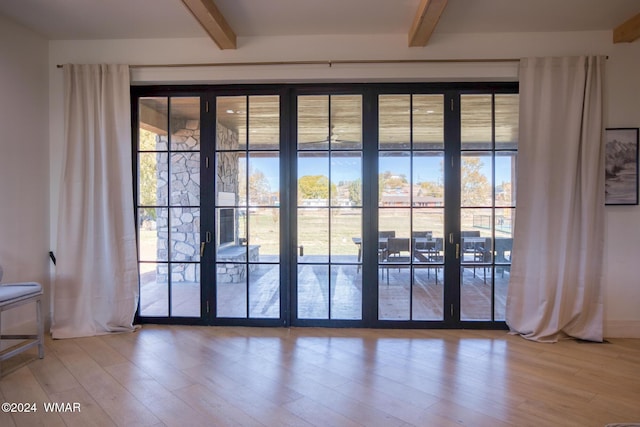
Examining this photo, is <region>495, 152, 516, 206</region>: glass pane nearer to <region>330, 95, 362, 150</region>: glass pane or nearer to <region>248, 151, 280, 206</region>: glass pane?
<region>330, 95, 362, 150</region>: glass pane

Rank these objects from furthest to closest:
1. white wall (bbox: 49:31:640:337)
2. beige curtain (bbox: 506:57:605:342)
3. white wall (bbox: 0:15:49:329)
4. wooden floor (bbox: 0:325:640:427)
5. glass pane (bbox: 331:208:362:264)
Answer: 1. glass pane (bbox: 331:208:362:264)
2. white wall (bbox: 49:31:640:337)
3. beige curtain (bbox: 506:57:605:342)
4. white wall (bbox: 0:15:49:329)
5. wooden floor (bbox: 0:325:640:427)

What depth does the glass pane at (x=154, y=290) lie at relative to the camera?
342cm

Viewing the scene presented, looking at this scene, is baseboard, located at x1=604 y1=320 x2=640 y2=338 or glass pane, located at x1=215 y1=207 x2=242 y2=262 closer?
baseboard, located at x1=604 y1=320 x2=640 y2=338

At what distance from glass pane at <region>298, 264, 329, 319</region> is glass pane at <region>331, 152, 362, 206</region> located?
0.75 m

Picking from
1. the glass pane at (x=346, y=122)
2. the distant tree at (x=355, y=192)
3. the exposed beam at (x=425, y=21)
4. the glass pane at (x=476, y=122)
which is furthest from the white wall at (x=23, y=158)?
the glass pane at (x=476, y=122)

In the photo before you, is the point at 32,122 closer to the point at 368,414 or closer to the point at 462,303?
the point at 368,414

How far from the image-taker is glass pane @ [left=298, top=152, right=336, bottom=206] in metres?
3.35

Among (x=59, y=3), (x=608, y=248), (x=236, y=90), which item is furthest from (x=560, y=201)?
(x=59, y=3)

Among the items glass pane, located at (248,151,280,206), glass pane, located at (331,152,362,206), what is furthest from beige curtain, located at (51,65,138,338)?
glass pane, located at (331,152,362,206)

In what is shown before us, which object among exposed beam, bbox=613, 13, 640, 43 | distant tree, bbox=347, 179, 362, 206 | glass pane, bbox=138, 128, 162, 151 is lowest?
distant tree, bbox=347, 179, 362, 206

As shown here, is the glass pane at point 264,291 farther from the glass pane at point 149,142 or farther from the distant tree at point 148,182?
the glass pane at point 149,142

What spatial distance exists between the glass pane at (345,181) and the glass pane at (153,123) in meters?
1.85

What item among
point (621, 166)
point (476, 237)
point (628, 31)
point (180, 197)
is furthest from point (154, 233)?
point (628, 31)

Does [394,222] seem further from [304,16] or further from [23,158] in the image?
[23,158]
